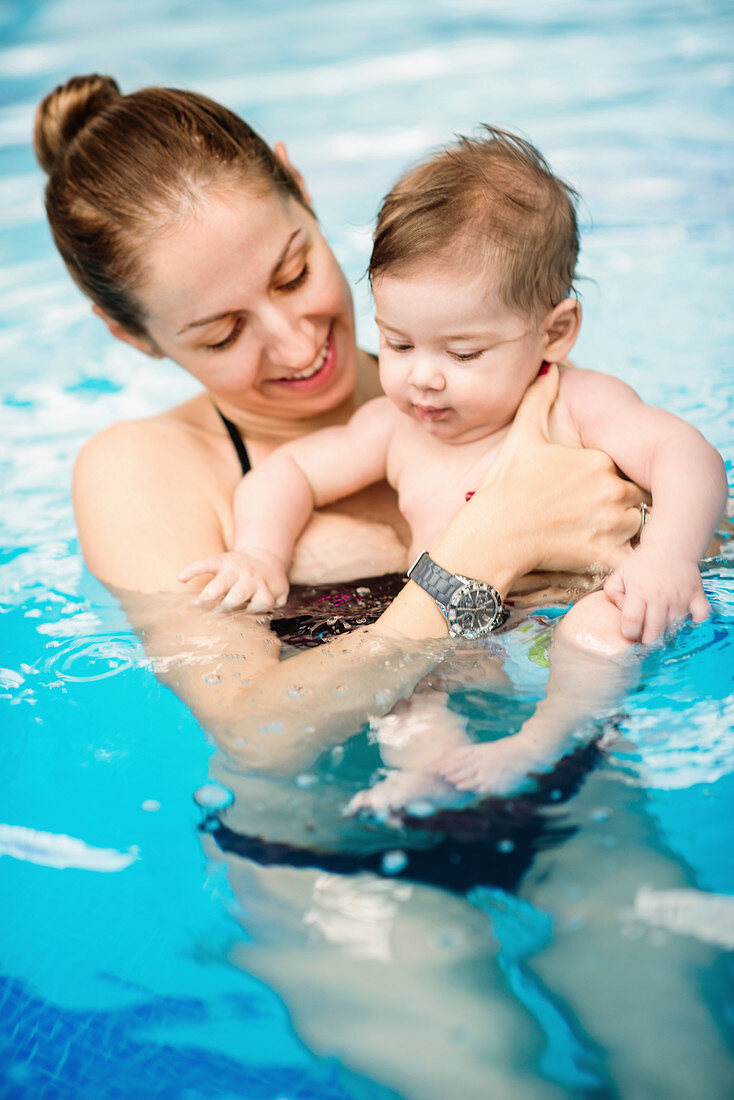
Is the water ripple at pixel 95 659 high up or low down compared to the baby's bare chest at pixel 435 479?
down

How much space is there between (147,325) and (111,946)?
4.38ft

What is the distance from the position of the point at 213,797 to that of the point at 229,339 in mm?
1049

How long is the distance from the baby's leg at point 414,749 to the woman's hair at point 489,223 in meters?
0.81

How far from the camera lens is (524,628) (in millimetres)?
1865

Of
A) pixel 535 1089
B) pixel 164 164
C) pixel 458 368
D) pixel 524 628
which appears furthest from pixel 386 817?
pixel 164 164

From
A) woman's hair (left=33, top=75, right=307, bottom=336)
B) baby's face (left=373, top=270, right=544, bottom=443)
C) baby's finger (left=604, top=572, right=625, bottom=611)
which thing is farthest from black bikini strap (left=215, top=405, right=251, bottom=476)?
baby's finger (left=604, top=572, right=625, bottom=611)

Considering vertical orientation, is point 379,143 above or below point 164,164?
below

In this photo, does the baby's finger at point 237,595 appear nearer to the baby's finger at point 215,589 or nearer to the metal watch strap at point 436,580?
the baby's finger at point 215,589

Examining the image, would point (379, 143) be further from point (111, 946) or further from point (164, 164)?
point (111, 946)

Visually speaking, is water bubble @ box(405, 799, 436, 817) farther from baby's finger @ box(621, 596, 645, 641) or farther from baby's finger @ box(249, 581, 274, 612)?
baby's finger @ box(249, 581, 274, 612)

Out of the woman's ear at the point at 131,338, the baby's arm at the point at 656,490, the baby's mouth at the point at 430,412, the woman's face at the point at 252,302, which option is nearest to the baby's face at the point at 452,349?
the baby's mouth at the point at 430,412

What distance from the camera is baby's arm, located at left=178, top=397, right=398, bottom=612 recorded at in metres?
2.11

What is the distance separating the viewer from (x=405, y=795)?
1490 mm

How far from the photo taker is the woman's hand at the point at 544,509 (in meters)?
1.82
